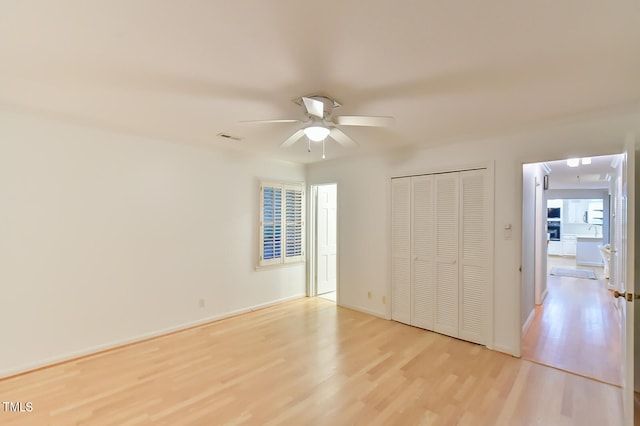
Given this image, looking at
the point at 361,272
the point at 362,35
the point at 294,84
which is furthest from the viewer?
the point at 361,272

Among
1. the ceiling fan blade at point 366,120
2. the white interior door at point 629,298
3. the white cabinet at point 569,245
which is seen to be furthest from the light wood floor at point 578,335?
the white cabinet at point 569,245

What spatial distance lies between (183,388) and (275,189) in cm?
309

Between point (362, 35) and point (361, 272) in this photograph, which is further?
point (361, 272)

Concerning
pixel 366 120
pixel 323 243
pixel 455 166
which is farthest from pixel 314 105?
pixel 323 243

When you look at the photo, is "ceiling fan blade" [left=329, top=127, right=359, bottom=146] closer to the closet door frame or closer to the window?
the closet door frame

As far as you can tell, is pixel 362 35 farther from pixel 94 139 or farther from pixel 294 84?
pixel 94 139

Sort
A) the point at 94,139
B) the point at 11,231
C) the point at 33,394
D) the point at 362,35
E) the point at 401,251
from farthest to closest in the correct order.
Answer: the point at 401,251 → the point at 94,139 → the point at 11,231 → the point at 33,394 → the point at 362,35

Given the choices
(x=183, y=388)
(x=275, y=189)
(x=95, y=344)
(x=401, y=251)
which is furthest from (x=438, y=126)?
(x=95, y=344)

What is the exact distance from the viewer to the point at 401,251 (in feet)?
13.9

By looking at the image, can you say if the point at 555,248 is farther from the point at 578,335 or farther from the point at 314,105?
the point at 314,105

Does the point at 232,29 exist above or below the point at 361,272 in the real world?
above

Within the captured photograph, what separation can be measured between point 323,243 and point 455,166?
2.77m

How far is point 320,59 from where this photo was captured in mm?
1883

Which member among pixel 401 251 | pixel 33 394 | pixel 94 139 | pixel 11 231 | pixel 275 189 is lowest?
pixel 33 394
